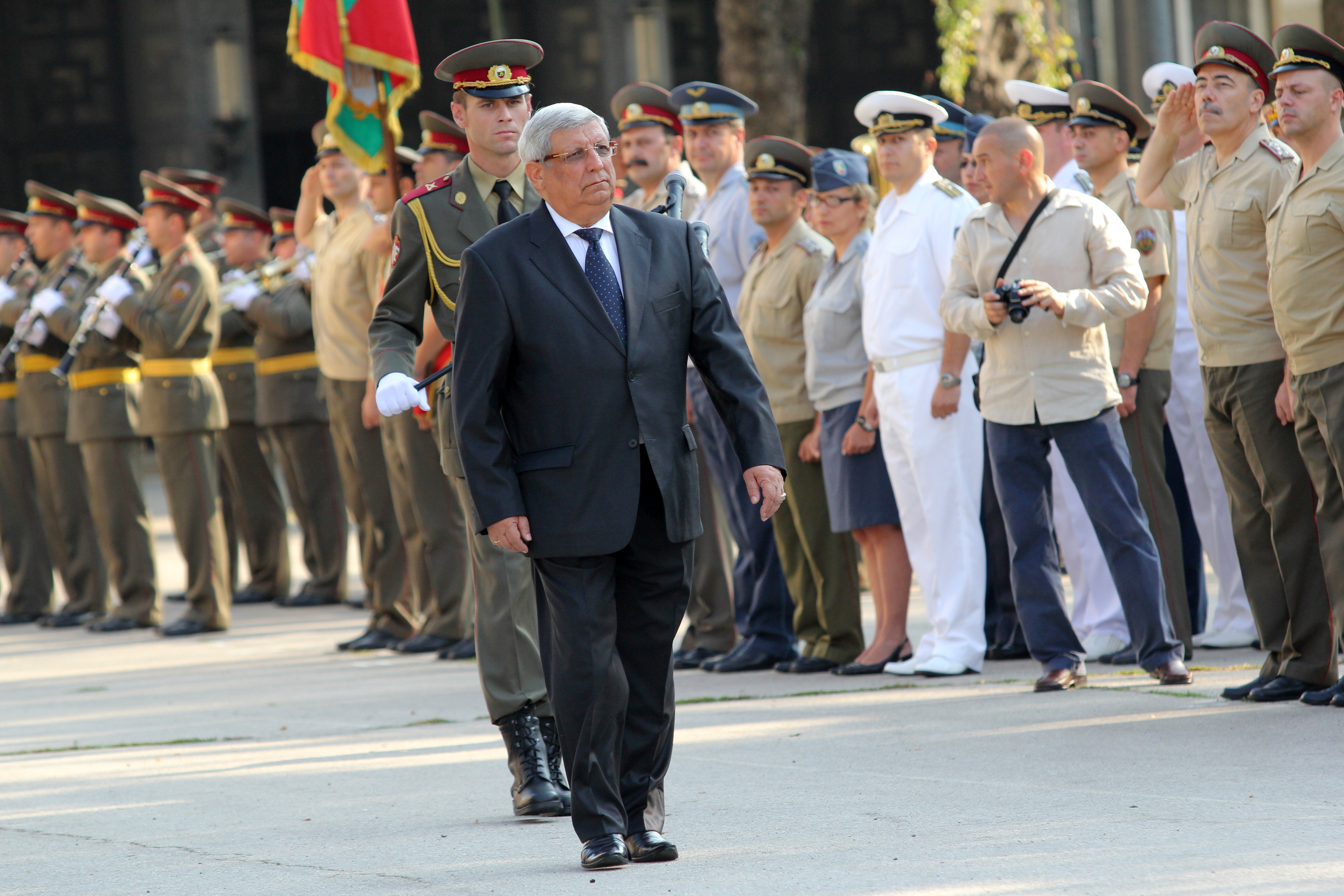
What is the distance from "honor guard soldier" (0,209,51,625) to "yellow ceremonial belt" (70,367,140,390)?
0.88 m

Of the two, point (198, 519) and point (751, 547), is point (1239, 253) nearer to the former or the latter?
point (751, 547)

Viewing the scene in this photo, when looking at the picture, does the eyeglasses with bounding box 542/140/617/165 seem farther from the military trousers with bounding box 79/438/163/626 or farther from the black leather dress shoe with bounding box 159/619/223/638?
the military trousers with bounding box 79/438/163/626

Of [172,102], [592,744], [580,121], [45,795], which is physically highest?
[172,102]

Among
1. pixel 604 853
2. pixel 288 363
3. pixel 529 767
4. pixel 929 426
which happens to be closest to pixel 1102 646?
pixel 929 426

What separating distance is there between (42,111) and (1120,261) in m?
20.0

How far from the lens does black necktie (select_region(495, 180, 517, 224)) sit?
5.29 meters

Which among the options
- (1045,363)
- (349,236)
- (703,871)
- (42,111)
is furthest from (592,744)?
(42,111)

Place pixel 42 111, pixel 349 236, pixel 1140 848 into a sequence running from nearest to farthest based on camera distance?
1. pixel 1140 848
2. pixel 349 236
3. pixel 42 111

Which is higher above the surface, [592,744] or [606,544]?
[606,544]

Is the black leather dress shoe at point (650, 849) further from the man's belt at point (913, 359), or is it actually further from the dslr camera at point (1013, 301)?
the man's belt at point (913, 359)

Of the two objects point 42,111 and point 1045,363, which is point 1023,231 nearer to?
point 1045,363

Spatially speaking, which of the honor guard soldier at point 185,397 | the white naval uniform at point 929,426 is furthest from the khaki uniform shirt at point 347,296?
the white naval uniform at point 929,426

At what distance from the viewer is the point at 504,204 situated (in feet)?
17.4

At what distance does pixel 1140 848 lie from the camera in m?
4.12
